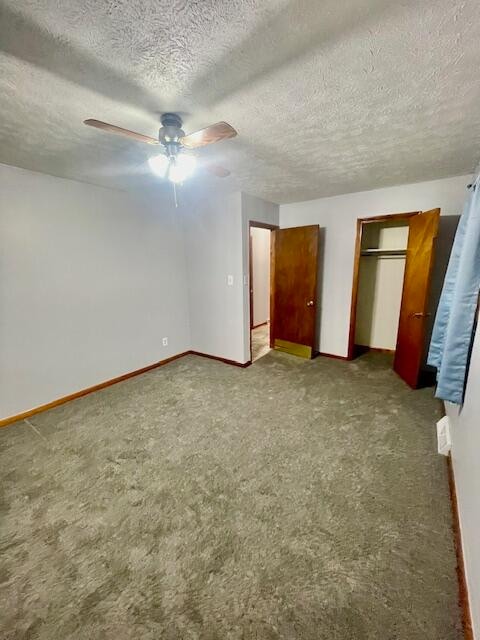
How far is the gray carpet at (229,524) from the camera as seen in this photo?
1105 millimetres

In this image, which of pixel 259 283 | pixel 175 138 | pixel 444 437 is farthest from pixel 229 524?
pixel 259 283

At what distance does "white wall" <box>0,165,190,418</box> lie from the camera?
2.43 metres

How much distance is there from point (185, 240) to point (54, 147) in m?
2.07

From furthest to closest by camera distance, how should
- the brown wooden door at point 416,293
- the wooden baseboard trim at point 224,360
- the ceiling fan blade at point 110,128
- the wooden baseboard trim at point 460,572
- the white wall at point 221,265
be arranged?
1. the wooden baseboard trim at point 224,360
2. the white wall at point 221,265
3. the brown wooden door at point 416,293
4. the ceiling fan blade at point 110,128
5. the wooden baseboard trim at point 460,572

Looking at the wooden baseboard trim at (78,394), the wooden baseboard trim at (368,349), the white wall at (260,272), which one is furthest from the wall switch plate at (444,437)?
the white wall at (260,272)

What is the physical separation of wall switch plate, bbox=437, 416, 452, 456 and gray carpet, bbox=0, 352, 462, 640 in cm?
8

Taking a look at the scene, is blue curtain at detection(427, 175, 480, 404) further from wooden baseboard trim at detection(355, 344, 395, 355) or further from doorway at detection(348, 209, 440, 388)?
wooden baseboard trim at detection(355, 344, 395, 355)

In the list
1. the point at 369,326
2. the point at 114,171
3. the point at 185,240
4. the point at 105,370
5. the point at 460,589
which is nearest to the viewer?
the point at 460,589

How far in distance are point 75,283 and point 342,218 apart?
3.44 metres

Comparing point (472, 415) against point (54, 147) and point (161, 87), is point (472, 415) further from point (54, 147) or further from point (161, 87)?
point (54, 147)

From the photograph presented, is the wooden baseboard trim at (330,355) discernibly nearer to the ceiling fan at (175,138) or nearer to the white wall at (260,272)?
the white wall at (260,272)

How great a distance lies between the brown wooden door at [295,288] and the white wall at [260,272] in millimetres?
1302

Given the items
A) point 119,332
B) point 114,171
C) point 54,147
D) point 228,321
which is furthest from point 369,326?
point 54,147

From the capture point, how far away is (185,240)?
3.93 metres
